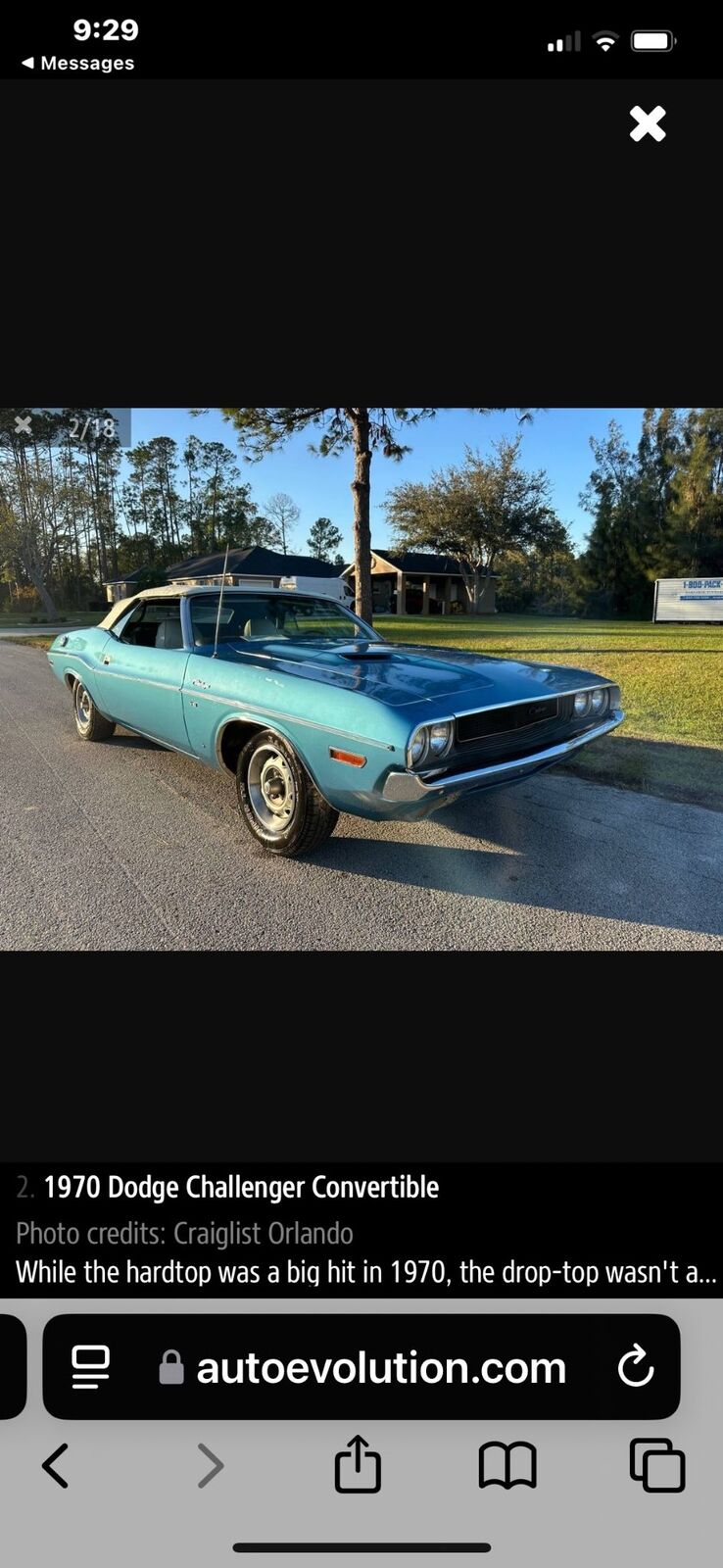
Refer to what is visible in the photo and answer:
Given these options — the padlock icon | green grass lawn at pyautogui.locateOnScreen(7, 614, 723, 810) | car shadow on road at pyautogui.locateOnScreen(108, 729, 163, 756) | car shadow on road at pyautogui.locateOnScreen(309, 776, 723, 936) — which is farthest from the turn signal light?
car shadow on road at pyautogui.locateOnScreen(108, 729, 163, 756)

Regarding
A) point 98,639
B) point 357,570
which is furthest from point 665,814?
point 98,639

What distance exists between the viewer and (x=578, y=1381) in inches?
40.6

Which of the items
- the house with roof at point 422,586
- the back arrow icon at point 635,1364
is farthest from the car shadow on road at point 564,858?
the back arrow icon at point 635,1364

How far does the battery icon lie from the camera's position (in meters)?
1.21

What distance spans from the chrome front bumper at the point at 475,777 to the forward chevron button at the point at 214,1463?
65.6 inches

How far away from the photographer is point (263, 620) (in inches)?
136

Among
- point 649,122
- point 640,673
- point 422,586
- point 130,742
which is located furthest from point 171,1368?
point 640,673

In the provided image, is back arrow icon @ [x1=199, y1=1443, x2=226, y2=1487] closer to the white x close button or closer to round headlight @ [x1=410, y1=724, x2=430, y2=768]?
round headlight @ [x1=410, y1=724, x2=430, y2=768]

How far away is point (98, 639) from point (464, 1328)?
13.9ft

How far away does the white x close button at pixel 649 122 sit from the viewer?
4.17 feet

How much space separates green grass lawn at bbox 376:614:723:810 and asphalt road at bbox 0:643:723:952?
421 mm

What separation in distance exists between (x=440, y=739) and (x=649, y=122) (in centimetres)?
159

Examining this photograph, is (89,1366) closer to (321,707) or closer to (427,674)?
(321,707)

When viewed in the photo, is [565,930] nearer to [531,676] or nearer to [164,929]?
[531,676]
